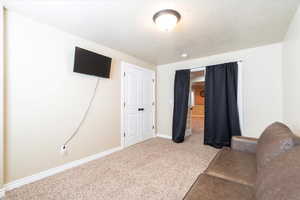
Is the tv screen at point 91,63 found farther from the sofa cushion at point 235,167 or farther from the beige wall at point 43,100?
the sofa cushion at point 235,167

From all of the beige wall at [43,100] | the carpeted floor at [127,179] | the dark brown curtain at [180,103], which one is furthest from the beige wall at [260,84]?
the beige wall at [43,100]

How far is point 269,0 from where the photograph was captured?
1.52 metres

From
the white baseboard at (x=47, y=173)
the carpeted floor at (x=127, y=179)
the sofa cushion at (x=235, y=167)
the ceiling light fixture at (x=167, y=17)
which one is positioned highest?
the ceiling light fixture at (x=167, y=17)

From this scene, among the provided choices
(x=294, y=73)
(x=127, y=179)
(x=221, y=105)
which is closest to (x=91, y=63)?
(x=127, y=179)

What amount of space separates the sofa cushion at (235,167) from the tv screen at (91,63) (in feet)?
7.78

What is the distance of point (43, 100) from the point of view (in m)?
1.97

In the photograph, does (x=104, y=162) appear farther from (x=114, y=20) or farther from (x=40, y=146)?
(x=114, y=20)

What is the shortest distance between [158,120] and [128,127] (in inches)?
49.5

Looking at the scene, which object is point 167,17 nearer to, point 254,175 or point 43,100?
point 254,175

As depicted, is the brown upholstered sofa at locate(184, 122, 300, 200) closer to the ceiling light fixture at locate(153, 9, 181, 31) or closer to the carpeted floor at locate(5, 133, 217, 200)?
the carpeted floor at locate(5, 133, 217, 200)

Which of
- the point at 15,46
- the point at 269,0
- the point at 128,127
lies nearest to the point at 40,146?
the point at 15,46

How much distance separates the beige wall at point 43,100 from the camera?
1.73m

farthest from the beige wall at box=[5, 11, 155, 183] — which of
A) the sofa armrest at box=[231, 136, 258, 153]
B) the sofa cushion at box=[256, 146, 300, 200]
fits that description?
the sofa cushion at box=[256, 146, 300, 200]

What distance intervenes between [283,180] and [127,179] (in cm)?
175
